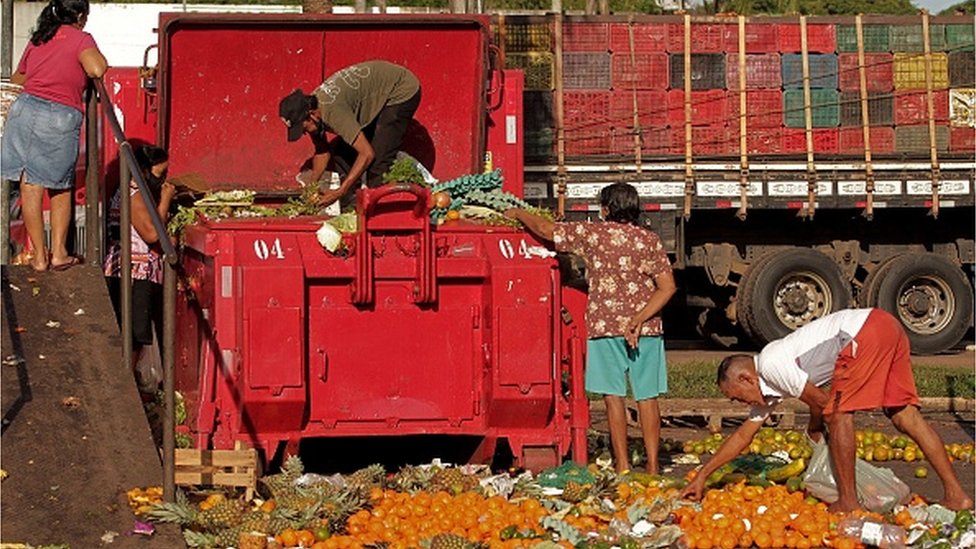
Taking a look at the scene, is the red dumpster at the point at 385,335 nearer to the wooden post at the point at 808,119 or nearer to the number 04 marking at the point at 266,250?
the number 04 marking at the point at 266,250

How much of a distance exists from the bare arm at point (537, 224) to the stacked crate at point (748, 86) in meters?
9.85

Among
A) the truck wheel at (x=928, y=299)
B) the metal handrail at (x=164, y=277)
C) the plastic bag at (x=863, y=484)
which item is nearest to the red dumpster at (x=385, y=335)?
the metal handrail at (x=164, y=277)

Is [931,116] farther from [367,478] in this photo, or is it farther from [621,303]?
[367,478]

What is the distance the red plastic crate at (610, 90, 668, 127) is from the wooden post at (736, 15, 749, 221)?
88 cm

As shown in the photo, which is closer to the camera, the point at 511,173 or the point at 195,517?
the point at 195,517

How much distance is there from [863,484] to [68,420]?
3849 mm

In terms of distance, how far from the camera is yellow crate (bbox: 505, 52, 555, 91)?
19625mm

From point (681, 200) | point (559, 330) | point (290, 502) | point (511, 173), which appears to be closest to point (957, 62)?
point (681, 200)

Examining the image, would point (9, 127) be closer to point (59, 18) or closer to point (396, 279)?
point (59, 18)

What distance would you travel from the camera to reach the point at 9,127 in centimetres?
1021

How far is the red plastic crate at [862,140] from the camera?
66.9 ft

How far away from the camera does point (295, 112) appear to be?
423 inches

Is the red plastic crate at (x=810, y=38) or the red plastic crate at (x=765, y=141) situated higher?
the red plastic crate at (x=810, y=38)

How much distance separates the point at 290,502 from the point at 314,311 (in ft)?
3.81
